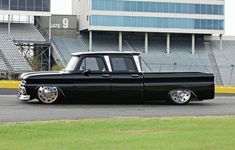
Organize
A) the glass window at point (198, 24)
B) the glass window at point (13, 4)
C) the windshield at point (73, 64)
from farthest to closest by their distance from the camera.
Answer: the glass window at point (198, 24)
the glass window at point (13, 4)
the windshield at point (73, 64)

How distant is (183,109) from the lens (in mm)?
15219

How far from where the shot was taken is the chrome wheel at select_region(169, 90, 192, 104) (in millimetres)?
16609

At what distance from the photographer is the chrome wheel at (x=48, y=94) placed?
16.0 m

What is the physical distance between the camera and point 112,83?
16.3 m

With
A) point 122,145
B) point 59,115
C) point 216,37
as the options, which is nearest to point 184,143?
point 122,145

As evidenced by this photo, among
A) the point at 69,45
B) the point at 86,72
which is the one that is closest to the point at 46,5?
the point at 69,45

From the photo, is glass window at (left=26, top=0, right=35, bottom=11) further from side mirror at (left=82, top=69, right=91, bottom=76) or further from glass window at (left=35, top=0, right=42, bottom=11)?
side mirror at (left=82, top=69, right=91, bottom=76)

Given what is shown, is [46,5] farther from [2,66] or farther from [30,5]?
[2,66]

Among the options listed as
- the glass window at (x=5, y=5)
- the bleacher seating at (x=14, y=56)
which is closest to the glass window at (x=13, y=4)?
the glass window at (x=5, y=5)

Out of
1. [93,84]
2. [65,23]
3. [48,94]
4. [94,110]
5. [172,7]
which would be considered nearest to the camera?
[94,110]

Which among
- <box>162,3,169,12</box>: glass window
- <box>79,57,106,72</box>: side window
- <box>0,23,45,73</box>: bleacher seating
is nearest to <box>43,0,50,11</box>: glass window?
<box>0,23,45,73</box>: bleacher seating

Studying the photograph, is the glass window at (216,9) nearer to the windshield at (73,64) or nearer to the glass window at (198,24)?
the glass window at (198,24)

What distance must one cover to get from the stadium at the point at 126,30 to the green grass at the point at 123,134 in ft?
224

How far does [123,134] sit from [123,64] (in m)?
6.83
